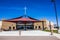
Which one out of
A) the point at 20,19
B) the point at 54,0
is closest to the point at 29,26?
the point at 20,19

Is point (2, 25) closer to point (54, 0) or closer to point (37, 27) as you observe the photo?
point (37, 27)

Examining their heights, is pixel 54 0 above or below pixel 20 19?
above

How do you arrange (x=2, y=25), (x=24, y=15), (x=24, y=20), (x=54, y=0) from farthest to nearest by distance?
(x=2, y=25), (x=24, y=15), (x=24, y=20), (x=54, y=0)

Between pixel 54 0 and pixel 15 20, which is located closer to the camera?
pixel 54 0

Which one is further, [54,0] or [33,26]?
[33,26]

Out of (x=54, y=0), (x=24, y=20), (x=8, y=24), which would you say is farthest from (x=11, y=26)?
(x=54, y=0)

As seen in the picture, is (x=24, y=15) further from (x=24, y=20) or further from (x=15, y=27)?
(x=15, y=27)

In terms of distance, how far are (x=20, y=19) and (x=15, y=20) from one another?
2.09 m

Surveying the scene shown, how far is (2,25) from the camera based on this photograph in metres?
80.1

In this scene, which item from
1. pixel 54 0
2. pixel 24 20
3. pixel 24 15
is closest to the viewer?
pixel 54 0

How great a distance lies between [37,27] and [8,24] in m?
16.8

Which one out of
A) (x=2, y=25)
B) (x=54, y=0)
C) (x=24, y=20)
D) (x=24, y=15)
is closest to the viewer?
(x=54, y=0)

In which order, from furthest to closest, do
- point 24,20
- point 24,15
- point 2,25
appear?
point 2,25 < point 24,15 < point 24,20

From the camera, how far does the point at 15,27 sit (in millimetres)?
80375
